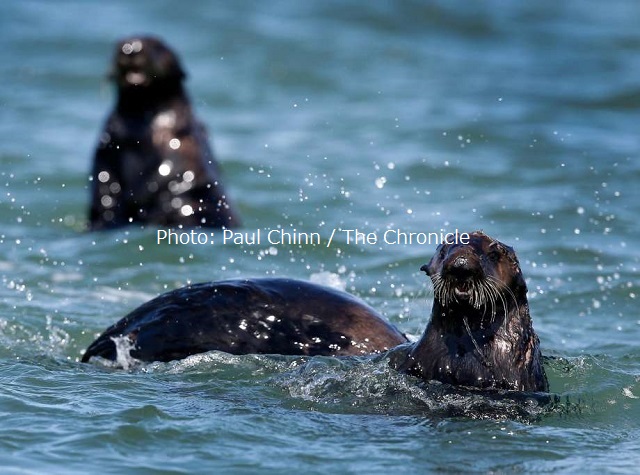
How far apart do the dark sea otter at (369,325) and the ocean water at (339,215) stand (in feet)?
0.40

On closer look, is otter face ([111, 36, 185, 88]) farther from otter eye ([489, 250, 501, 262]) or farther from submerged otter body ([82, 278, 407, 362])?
otter eye ([489, 250, 501, 262])

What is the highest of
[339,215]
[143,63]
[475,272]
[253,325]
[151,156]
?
[143,63]

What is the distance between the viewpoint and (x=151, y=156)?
10070 millimetres

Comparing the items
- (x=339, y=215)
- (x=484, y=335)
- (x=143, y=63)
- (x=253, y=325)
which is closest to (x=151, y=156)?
(x=143, y=63)

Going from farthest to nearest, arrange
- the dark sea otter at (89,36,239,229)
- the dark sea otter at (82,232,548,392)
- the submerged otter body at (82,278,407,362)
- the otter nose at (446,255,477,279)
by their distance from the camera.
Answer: the dark sea otter at (89,36,239,229) < the submerged otter body at (82,278,407,362) < the dark sea otter at (82,232,548,392) < the otter nose at (446,255,477,279)

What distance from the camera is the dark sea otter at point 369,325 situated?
554 centimetres

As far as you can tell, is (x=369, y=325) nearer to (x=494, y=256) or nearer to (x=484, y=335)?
(x=484, y=335)

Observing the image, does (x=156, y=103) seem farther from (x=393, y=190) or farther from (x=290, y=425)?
(x=290, y=425)

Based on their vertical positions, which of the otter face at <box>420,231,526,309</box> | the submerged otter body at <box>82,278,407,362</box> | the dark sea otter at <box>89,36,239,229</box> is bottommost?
the submerged otter body at <box>82,278,407,362</box>

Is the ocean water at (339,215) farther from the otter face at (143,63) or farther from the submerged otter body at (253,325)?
the otter face at (143,63)

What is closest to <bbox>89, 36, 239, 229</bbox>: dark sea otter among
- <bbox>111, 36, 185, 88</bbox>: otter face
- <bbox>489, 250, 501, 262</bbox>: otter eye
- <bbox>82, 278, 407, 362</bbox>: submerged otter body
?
<bbox>111, 36, 185, 88</bbox>: otter face

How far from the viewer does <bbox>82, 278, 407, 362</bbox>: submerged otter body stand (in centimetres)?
629

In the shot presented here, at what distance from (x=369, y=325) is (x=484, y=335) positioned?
36.0 inches

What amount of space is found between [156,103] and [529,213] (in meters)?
3.06
